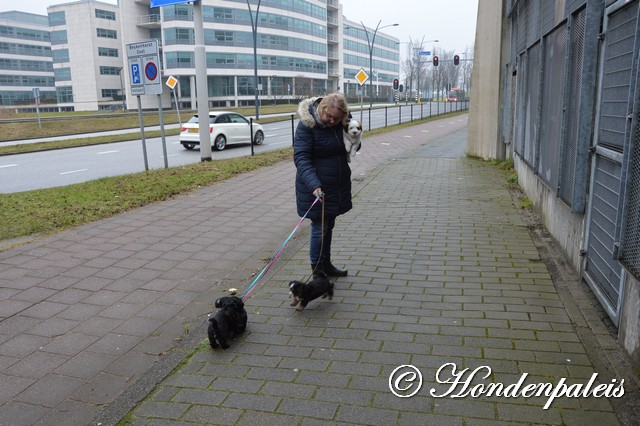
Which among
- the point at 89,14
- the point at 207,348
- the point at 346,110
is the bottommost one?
the point at 207,348

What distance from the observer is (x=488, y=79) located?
14.0 m

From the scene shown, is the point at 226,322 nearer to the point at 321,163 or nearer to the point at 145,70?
the point at 321,163

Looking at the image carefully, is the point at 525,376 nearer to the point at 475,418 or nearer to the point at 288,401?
the point at 475,418

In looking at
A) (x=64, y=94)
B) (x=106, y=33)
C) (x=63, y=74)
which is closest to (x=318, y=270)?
(x=106, y=33)

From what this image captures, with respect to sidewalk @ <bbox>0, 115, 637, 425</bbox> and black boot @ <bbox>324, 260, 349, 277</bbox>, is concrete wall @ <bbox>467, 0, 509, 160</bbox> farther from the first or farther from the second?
black boot @ <bbox>324, 260, 349, 277</bbox>

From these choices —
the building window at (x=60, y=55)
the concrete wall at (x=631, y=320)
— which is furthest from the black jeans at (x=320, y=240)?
the building window at (x=60, y=55)

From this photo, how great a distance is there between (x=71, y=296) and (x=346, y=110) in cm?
310

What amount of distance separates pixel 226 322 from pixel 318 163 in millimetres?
1736

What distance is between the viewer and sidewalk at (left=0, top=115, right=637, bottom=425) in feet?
10.7


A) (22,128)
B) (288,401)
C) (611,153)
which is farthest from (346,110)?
(22,128)

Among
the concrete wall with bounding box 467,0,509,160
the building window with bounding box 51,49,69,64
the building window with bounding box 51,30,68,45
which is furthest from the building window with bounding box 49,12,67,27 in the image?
the concrete wall with bounding box 467,0,509,160

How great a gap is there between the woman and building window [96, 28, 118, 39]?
296ft

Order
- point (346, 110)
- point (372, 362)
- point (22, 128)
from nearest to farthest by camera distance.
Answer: point (372, 362), point (346, 110), point (22, 128)

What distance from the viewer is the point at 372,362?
373cm
